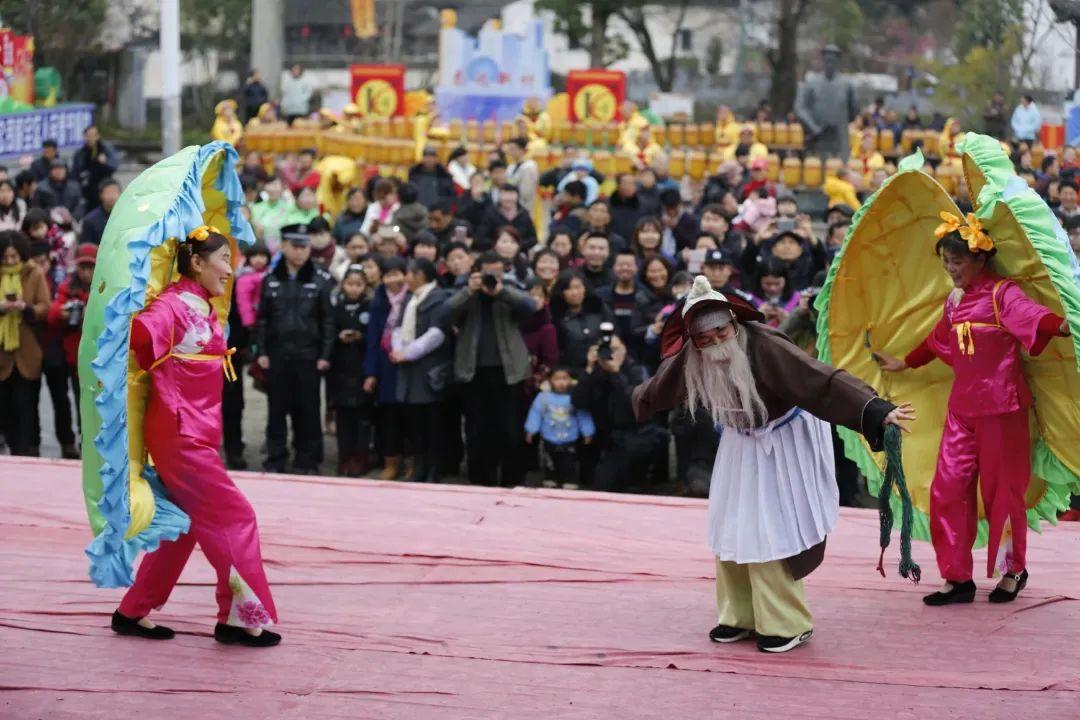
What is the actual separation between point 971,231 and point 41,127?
16648 mm

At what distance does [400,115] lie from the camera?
75.4ft

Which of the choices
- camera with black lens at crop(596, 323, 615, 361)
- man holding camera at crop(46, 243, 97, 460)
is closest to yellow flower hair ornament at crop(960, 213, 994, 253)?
camera with black lens at crop(596, 323, 615, 361)

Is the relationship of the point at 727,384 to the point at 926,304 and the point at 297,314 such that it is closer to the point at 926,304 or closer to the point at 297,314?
the point at 926,304

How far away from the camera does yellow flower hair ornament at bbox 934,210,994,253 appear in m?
6.05

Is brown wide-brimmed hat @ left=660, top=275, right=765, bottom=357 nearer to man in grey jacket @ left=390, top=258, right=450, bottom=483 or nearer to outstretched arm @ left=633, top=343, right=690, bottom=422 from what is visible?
outstretched arm @ left=633, top=343, right=690, bottom=422

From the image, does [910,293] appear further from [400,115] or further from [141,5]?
Answer: [141,5]

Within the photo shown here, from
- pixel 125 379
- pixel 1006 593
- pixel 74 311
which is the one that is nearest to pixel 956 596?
pixel 1006 593

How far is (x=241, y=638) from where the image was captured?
19.2 feet

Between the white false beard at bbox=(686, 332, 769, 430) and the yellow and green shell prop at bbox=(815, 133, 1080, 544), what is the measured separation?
1.12 meters

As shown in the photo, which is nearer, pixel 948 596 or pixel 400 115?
pixel 948 596

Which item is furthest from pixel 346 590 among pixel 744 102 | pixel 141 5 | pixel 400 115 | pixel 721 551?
pixel 744 102

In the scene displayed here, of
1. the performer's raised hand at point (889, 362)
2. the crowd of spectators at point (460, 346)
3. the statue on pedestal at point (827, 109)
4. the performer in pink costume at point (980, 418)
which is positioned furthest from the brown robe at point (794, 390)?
the statue on pedestal at point (827, 109)

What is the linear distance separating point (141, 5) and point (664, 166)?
20.9 meters

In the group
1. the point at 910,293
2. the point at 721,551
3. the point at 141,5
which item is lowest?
the point at 721,551
